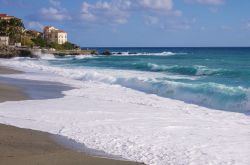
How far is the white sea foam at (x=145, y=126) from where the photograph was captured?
26.4 feet

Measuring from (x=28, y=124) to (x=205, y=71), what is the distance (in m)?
24.9

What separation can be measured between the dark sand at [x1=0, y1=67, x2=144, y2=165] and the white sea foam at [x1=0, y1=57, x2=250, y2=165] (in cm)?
54

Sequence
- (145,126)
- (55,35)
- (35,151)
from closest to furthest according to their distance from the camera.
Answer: (35,151), (145,126), (55,35)

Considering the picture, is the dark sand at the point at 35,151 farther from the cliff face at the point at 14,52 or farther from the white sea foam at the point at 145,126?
the cliff face at the point at 14,52

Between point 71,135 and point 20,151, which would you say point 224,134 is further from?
point 20,151

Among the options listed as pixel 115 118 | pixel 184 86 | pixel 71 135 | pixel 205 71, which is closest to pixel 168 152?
pixel 71 135

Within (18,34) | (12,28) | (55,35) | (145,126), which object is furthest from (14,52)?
(145,126)

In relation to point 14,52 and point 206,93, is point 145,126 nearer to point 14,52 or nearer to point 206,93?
point 206,93

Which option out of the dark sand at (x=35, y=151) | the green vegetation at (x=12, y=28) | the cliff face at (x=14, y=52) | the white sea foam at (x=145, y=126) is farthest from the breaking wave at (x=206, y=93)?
the green vegetation at (x=12, y=28)

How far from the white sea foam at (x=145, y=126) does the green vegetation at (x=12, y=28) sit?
80288mm

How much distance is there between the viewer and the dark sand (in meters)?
7.29

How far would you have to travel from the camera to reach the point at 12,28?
9312 centimetres

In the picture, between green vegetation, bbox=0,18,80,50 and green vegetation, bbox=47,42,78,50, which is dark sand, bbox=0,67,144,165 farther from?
green vegetation, bbox=47,42,78,50

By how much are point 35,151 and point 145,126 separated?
3327 mm
